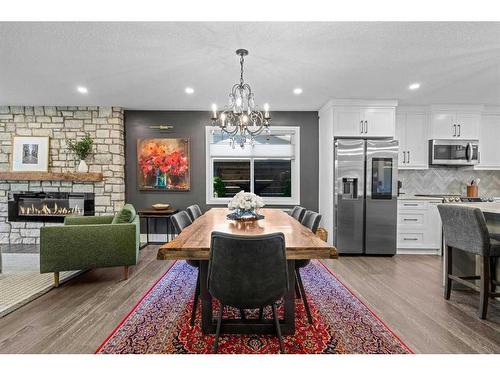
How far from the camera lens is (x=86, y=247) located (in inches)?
116

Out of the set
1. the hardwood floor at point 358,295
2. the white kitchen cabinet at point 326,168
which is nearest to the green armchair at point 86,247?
the hardwood floor at point 358,295

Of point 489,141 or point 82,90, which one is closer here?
point 82,90

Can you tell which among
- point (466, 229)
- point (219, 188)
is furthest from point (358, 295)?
point (219, 188)

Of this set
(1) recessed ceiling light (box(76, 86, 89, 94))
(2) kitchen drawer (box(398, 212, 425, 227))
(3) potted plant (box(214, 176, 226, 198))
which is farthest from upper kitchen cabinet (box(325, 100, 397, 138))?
(1) recessed ceiling light (box(76, 86, 89, 94))

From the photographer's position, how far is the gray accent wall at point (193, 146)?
5.00m

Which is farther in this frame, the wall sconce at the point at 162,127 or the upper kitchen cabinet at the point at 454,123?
the wall sconce at the point at 162,127

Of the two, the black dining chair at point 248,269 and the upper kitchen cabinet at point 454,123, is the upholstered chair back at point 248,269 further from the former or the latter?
the upper kitchen cabinet at point 454,123

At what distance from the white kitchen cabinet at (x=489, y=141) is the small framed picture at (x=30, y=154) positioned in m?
7.88

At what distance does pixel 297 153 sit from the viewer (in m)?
5.05

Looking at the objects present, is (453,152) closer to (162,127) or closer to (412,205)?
(412,205)

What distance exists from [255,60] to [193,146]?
253cm

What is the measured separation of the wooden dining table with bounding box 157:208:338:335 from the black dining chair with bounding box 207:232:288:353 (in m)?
0.07
